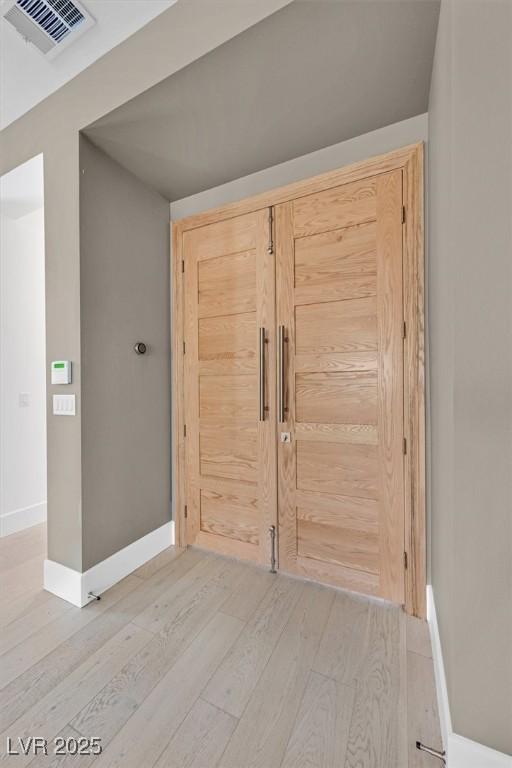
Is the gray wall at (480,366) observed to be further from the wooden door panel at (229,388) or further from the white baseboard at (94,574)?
the white baseboard at (94,574)

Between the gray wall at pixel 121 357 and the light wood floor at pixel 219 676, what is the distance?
41cm

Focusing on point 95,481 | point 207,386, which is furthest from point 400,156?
point 95,481

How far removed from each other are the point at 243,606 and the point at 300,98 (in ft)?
8.00

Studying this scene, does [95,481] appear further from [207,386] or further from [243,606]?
[243,606]

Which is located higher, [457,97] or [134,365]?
[457,97]

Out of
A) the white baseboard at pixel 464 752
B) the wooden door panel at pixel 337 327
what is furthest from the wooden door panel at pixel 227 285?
the white baseboard at pixel 464 752

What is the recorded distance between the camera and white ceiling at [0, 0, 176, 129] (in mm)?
1377

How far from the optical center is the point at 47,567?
1848 mm

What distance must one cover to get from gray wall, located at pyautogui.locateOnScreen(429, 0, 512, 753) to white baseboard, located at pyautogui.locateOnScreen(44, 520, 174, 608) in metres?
1.66

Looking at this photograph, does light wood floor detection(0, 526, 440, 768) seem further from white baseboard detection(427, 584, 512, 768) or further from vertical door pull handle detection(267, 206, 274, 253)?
vertical door pull handle detection(267, 206, 274, 253)

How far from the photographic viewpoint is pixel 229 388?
2.12m

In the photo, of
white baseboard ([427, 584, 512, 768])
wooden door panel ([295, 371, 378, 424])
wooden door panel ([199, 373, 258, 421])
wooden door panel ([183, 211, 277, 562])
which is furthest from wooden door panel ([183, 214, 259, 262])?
white baseboard ([427, 584, 512, 768])

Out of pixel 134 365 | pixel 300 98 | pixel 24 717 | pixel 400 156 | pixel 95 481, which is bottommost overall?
pixel 24 717

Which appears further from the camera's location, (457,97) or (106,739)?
(106,739)
